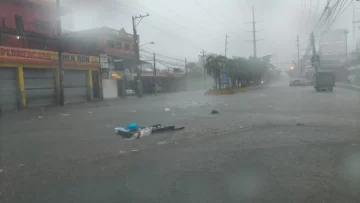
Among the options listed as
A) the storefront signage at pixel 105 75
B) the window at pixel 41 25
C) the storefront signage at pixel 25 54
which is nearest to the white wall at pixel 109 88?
the storefront signage at pixel 105 75

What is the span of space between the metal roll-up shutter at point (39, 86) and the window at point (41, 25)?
5.55m

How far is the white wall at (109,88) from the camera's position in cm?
3235

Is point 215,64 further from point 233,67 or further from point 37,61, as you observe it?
point 37,61

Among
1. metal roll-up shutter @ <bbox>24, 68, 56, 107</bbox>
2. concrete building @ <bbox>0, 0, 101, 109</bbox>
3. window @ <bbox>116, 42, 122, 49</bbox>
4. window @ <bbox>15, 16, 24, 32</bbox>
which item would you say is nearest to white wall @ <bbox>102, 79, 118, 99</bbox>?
concrete building @ <bbox>0, 0, 101, 109</bbox>

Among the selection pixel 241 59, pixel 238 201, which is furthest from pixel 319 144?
pixel 241 59

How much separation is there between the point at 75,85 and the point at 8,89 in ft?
21.6

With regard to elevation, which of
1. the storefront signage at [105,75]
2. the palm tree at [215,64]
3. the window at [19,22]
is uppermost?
the window at [19,22]

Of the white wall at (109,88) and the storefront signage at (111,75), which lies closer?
the storefront signage at (111,75)

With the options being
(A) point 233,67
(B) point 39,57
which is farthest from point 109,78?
(A) point 233,67

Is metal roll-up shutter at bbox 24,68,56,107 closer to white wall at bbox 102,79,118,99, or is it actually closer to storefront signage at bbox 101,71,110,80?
storefront signage at bbox 101,71,110,80

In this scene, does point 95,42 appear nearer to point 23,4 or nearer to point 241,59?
point 23,4

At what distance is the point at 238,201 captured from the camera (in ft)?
10.9

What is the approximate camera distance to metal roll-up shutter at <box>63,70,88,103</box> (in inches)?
1017

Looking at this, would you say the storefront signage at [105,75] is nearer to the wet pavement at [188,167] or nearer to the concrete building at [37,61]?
the concrete building at [37,61]
